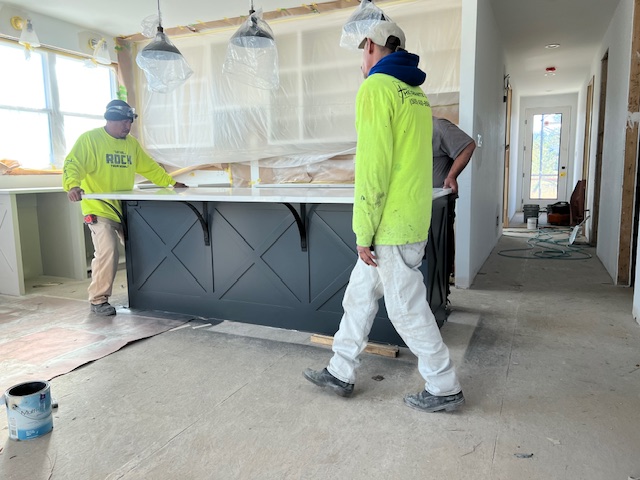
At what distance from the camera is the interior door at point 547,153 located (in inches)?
430

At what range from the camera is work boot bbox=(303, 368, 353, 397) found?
7.00 ft

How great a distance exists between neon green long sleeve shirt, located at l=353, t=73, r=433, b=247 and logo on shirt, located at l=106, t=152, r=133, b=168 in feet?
7.72

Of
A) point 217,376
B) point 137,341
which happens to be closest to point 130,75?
point 137,341

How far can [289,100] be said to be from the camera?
495cm

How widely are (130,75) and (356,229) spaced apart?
4924mm

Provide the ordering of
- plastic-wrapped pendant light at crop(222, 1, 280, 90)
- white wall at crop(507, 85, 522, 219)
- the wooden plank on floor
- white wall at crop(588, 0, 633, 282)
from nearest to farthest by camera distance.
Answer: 1. the wooden plank on floor
2. white wall at crop(588, 0, 633, 282)
3. plastic-wrapped pendant light at crop(222, 1, 280, 90)
4. white wall at crop(507, 85, 522, 219)

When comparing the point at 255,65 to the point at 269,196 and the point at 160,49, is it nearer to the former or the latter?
the point at 160,49

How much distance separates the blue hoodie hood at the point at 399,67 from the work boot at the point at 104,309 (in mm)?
2575

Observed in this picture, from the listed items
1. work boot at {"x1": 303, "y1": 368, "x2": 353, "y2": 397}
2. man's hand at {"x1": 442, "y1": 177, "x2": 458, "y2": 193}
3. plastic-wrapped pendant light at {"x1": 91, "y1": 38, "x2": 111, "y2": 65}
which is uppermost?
plastic-wrapped pendant light at {"x1": 91, "y1": 38, "x2": 111, "y2": 65}

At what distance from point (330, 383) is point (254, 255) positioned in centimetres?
114

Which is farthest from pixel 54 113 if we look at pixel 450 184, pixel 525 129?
pixel 525 129

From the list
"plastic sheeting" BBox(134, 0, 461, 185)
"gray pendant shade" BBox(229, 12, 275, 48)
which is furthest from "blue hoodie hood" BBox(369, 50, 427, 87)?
"plastic sheeting" BBox(134, 0, 461, 185)

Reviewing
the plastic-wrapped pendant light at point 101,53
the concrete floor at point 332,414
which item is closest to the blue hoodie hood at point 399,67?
the concrete floor at point 332,414

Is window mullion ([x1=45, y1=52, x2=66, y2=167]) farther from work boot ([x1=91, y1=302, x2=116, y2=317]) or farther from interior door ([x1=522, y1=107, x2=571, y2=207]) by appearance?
interior door ([x1=522, y1=107, x2=571, y2=207])
